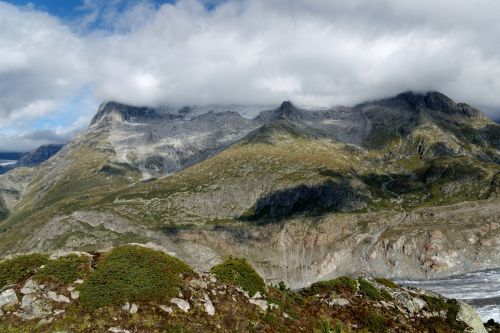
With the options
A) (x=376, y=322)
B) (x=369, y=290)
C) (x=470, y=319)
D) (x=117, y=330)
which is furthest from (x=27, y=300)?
(x=470, y=319)

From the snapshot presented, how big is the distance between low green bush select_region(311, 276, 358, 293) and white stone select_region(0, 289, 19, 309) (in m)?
21.3

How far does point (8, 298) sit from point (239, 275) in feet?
48.4

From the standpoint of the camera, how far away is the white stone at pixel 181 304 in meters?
27.4

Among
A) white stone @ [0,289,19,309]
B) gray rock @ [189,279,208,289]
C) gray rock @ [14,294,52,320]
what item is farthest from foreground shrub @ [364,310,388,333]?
white stone @ [0,289,19,309]

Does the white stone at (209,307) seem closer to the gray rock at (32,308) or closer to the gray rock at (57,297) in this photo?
the gray rock at (57,297)

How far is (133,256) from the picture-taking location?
1180 inches

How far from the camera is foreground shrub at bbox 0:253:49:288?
88.9ft

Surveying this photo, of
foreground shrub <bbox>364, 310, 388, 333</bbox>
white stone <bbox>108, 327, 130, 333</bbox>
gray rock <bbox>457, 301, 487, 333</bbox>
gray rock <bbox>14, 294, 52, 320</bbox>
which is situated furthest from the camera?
gray rock <bbox>457, 301, 487, 333</bbox>

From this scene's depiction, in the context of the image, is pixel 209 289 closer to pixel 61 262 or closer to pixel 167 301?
pixel 167 301

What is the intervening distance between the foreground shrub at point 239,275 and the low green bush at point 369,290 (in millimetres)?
8295

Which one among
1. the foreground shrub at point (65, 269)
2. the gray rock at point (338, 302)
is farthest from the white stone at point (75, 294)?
the gray rock at point (338, 302)

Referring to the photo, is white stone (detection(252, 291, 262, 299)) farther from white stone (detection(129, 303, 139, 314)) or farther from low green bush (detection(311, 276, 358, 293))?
white stone (detection(129, 303, 139, 314))

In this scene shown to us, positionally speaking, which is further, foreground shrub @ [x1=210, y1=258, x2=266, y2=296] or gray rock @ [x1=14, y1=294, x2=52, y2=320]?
foreground shrub @ [x1=210, y1=258, x2=266, y2=296]

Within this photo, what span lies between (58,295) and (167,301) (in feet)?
21.3
